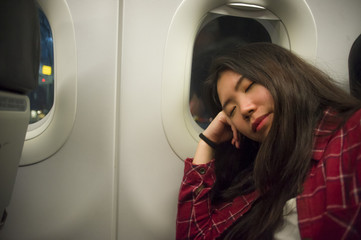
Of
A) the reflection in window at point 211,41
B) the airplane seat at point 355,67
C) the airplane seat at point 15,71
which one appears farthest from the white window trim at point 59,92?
the airplane seat at point 355,67

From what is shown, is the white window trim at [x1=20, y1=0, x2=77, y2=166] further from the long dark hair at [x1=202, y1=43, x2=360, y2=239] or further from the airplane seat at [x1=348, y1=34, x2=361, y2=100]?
the airplane seat at [x1=348, y1=34, x2=361, y2=100]

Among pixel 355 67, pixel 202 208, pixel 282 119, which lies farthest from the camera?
pixel 355 67

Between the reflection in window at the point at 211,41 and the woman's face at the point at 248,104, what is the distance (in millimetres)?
254

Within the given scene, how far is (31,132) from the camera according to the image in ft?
2.72

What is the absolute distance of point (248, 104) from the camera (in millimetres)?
638

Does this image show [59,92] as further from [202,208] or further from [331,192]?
[331,192]

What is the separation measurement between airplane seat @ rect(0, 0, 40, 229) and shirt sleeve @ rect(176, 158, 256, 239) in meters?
0.59

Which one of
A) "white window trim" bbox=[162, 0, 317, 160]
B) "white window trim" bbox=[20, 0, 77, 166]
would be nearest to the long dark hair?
"white window trim" bbox=[162, 0, 317, 160]

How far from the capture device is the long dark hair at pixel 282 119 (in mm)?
587

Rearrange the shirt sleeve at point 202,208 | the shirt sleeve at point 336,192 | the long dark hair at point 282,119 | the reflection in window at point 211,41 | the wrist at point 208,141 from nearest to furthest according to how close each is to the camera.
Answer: the shirt sleeve at point 336,192 → the long dark hair at point 282,119 → the shirt sleeve at point 202,208 → the wrist at point 208,141 → the reflection in window at point 211,41

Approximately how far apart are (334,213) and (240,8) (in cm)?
86

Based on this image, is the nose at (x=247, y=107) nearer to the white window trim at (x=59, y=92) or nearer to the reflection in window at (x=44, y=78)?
the white window trim at (x=59, y=92)

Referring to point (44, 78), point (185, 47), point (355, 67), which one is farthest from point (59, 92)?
point (355, 67)

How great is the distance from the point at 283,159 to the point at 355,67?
2.16 feet
